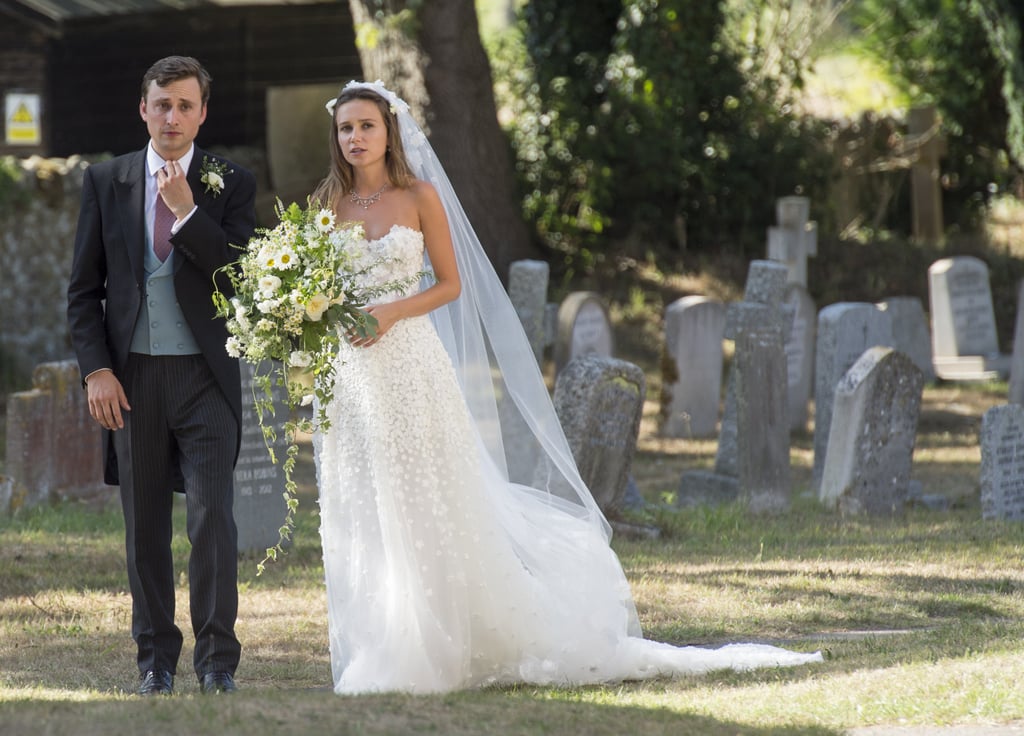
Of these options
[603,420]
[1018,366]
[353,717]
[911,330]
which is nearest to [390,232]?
[353,717]

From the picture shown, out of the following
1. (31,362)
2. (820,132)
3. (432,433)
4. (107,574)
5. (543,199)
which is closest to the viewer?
(432,433)

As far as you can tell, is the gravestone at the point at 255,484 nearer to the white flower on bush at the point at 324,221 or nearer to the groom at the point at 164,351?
the groom at the point at 164,351

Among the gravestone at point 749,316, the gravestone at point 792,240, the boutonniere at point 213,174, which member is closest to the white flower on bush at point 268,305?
the boutonniere at point 213,174

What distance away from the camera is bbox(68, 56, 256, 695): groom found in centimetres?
485

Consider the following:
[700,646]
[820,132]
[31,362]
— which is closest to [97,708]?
[700,646]

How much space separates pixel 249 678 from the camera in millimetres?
5633

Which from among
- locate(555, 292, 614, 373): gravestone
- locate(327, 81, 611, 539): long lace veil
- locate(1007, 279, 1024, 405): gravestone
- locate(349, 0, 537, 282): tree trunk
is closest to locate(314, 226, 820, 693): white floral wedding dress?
locate(327, 81, 611, 539): long lace veil

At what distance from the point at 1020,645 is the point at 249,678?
3.06 meters

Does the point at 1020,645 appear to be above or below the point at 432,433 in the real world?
below

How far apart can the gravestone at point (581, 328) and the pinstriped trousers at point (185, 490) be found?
25.2ft

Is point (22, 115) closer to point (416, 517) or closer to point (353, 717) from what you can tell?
point (416, 517)

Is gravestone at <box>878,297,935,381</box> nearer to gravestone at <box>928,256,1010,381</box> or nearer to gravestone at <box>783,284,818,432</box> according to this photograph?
gravestone at <box>928,256,1010,381</box>

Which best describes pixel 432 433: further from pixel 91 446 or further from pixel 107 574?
pixel 91 446

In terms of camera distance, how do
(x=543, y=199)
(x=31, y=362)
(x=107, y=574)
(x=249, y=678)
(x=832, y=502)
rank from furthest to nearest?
(x=543, y=199) → (x=31, y=362) → (x=832, y=502) → (x=107, y=574) → (x=249, y=678)
